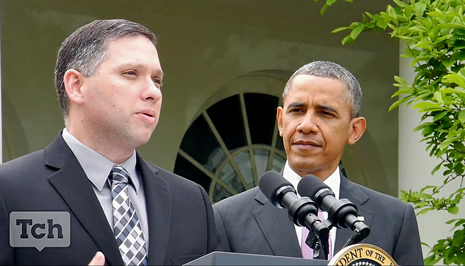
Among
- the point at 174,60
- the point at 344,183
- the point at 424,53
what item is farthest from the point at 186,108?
the point at 344,183

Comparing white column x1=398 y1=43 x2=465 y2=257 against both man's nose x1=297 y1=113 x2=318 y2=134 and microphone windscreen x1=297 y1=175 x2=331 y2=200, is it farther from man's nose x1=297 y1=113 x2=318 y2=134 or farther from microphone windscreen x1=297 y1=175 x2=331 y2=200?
microphone windscreen x1=297 y1=175 x2=331 y2=200

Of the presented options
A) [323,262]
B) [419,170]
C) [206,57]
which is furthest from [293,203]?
[206,57]

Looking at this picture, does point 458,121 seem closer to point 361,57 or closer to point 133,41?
point 133,41

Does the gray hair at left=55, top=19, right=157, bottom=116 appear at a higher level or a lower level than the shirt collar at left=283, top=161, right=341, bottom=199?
higher

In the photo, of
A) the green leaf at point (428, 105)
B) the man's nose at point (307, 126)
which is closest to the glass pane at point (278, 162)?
the green leaf at point (428, 105)

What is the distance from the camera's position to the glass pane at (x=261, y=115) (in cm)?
1433

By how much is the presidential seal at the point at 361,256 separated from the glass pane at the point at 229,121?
429 inches

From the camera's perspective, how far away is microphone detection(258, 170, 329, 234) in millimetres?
3352

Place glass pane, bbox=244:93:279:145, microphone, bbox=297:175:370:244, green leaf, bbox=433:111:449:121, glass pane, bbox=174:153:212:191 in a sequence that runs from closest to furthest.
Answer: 1. microphone, bbox=297:175:370:244
2. green leaf, bbox=433:111:449:121
3. glass pane, bbox=174:153:212:191
4. glass pane, bbox=244:93:279:145

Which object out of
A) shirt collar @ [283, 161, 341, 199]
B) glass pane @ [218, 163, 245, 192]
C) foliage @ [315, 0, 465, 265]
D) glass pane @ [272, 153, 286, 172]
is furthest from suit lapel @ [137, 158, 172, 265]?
glass pane @ [272, 153, 286, 172]

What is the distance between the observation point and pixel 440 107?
20.6 feet

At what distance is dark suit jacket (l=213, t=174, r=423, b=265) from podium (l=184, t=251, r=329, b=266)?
1.34 metres

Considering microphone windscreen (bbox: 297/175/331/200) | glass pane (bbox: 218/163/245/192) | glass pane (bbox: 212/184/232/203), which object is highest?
glass pane (bbox: 218/163/245/192)

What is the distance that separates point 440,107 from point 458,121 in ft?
0.51
